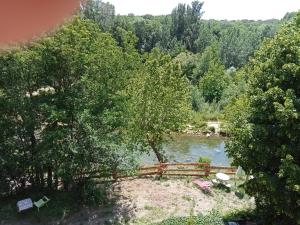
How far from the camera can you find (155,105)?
2298 cm

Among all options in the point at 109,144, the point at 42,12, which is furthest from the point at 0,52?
the point at 109,144

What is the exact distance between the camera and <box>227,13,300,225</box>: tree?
1403 cm

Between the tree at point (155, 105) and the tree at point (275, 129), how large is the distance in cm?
715

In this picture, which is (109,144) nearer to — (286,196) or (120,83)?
(120,83)

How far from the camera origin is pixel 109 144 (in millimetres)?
18531

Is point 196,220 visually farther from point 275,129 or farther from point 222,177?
point 275,129

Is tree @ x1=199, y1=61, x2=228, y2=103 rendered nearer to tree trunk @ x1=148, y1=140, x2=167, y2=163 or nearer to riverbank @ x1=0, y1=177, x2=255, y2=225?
tree trunk @ x1=148, y1=140, x2=167, y2=163

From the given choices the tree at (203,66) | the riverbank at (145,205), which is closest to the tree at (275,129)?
the riverbank at (145,205)

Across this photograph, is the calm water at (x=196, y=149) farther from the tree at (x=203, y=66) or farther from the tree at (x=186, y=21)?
the tree at (x=186, y=21)

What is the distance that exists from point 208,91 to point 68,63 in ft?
110

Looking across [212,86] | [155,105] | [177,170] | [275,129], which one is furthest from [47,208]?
[212,86]

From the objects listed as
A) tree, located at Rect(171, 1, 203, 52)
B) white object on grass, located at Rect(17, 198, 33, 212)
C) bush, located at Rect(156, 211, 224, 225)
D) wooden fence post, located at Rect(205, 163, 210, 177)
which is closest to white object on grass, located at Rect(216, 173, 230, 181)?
wooden fence post, located at Rect(205, 163, 210, 177)

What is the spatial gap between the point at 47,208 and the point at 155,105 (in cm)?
750

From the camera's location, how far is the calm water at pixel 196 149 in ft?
109
